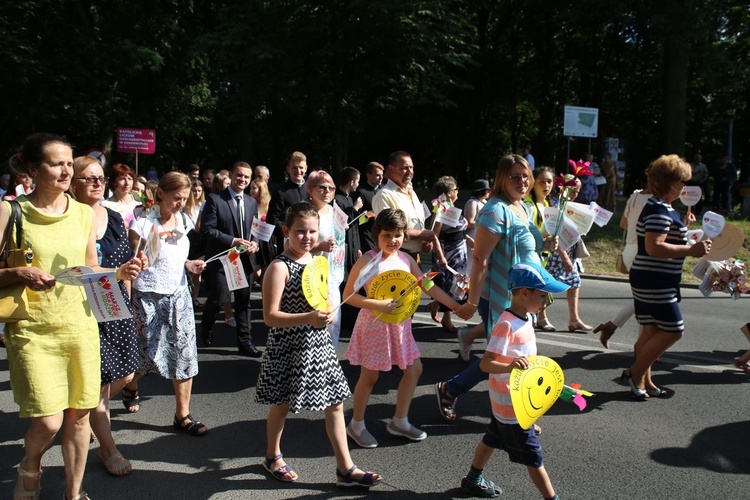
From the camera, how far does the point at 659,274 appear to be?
5.04 m

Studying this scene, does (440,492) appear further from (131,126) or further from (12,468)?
(131,126)

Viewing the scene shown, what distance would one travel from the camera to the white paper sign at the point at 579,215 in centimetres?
562

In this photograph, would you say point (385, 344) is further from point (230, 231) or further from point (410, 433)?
point (230, 231)

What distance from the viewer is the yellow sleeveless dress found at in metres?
3.07

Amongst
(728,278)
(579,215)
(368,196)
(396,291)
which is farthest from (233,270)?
(728,278)

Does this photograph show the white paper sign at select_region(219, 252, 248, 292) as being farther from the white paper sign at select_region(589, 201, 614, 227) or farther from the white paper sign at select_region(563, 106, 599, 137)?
the white paper sign at select_region(563, 106, 599, 137)

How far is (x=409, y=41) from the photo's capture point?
18922 mm

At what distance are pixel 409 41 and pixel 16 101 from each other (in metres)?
15.3

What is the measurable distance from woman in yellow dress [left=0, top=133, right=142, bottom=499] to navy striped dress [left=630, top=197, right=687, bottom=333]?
3.75m

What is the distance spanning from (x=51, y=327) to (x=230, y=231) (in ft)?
11.8

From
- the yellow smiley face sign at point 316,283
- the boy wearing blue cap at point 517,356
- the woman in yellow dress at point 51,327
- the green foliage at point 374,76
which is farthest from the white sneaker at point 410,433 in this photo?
the green foliage at point 374,76

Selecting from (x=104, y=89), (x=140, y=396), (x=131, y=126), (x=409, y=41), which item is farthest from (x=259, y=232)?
(x=131, y=126)

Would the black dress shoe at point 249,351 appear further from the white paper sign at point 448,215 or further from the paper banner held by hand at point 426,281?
the paper banner held by hand at point 426,281

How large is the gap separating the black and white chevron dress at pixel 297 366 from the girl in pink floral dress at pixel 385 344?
1.73 feet
